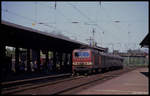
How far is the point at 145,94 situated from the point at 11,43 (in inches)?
680

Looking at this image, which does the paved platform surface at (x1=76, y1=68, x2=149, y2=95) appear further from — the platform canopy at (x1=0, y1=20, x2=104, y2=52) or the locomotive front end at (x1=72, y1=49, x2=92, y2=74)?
the locomotive front end at (x1=72, y1=49, x2=92, y2=74)

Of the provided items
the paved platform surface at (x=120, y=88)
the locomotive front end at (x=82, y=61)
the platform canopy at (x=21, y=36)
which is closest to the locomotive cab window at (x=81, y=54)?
the locomotive front end at (x=82, y=61)

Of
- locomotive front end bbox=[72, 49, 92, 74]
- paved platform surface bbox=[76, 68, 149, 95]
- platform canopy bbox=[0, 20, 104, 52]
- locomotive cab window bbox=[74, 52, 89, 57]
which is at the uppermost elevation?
platform canopy bbox=[0, 20, 104, 52]

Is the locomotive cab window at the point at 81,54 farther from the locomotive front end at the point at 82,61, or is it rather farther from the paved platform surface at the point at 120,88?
the paved platform surface at the point at 120,88

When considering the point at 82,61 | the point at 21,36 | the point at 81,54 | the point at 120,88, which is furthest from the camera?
the point at 81,54

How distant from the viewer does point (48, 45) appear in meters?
33.5

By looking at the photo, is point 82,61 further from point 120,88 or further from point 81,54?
point 120,88

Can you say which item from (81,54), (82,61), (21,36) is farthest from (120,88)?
(81,54)

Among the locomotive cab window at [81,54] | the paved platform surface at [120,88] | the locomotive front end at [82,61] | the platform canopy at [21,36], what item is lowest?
the paved platform surface at [120,88]

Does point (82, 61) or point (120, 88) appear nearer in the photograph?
point (120, 88)

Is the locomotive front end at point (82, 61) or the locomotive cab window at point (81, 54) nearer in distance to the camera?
the locomotive front end at point (82, 61)

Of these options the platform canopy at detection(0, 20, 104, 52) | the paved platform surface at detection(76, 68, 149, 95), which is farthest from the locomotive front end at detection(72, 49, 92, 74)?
the paved platform surface at detection(76, 68, 149, 95)

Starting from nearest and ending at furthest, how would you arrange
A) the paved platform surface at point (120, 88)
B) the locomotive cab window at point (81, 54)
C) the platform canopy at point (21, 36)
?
the paved platform surface at point (120, 88) < the platform canopy at point (21, 36) < the locomotive cab window at point (81, 54)

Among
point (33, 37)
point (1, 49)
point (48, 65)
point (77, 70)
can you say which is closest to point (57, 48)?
point (48, 65)
